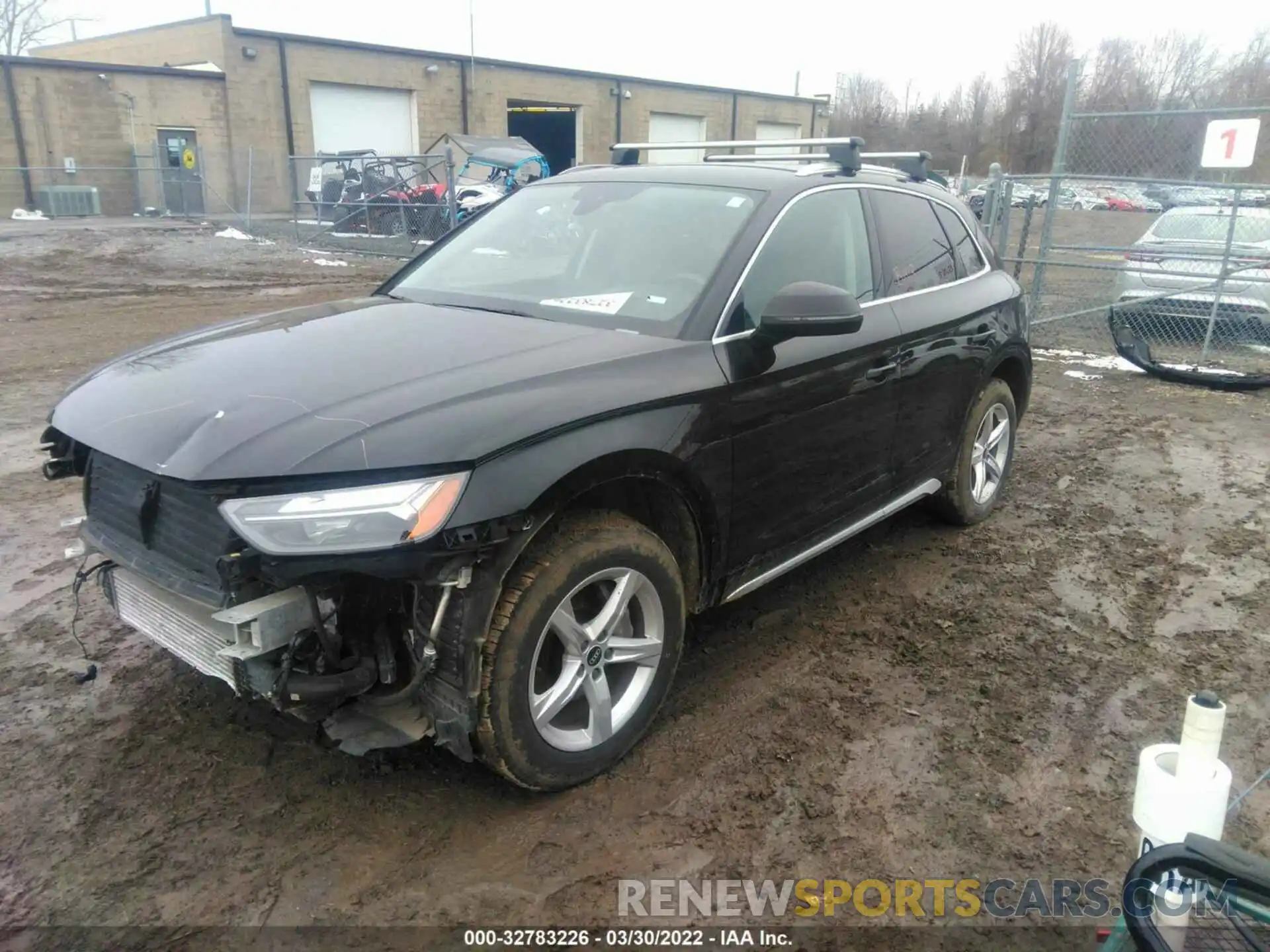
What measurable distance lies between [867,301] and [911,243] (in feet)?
2.01

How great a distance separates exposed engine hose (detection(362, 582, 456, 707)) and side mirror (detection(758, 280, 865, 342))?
136 centimetres

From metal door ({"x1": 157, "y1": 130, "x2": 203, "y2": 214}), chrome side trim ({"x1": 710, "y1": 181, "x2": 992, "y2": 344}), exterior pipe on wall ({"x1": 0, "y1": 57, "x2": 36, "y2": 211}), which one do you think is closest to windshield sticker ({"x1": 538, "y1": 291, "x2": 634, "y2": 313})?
chrome side trim ({"x1": 710, "y1": 181, "x2": 992, "y2": 344})

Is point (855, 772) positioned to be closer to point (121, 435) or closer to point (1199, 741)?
point (1199, 741)

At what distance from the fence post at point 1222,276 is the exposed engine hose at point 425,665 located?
9092mm

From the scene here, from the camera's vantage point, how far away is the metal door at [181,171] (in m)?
27.5

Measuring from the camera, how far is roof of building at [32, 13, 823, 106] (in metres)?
28.9

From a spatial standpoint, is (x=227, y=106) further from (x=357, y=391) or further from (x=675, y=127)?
(x=357, y=391)

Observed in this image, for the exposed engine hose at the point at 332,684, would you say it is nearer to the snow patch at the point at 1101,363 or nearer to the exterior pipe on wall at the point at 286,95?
the snow patch at the point at 1101,363

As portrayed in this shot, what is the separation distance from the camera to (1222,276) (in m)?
9.05

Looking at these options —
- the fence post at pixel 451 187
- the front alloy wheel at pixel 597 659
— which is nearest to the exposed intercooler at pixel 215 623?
the front alloy wheel at pixel 597 659

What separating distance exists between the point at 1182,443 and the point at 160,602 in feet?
22.6

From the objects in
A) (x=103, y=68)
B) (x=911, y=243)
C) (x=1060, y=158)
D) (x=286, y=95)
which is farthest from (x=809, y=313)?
(x=103, y=68)

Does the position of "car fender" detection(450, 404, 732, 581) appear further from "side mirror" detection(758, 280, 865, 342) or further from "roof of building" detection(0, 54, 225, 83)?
"roof of building" detection(0, 54, 225, 83)

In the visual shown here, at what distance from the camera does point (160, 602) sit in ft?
8.68
